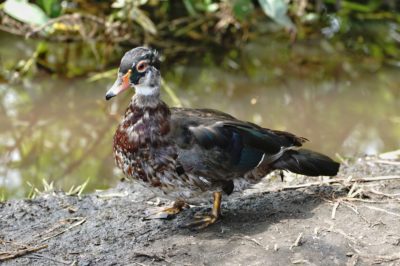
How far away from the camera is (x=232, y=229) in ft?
11.4

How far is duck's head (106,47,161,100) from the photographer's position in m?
3.42

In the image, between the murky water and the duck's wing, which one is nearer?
the duck's wing

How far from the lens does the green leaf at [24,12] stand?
5.68 meters

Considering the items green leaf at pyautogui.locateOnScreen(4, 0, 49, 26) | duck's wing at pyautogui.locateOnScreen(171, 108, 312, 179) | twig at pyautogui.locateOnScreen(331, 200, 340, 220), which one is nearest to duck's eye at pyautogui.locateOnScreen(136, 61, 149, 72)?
duck's wing at pyautogui.locateOnScreen(171, 108, 312, 179)


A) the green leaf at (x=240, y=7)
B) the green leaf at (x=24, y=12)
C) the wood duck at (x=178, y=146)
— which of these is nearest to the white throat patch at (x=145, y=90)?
the wood duck at (x=178, y=146)

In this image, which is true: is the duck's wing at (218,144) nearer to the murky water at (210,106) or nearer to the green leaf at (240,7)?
the murky water at (210,106)

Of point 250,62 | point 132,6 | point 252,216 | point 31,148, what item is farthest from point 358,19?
point 252,216

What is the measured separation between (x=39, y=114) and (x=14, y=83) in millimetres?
667

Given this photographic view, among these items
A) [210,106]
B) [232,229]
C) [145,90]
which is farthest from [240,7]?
[232,229]

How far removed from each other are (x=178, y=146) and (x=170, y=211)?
0.52 metres

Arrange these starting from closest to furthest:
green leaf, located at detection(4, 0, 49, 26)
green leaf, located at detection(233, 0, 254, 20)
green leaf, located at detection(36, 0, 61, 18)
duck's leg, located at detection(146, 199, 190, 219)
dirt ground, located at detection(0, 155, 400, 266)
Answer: dirt ground, located at detection(0, 155, 400, 266)
duck's leg, located at detection(146, 199, 190, 219)
green leaf, located at detection(4, 0, 49, 26)
green leaf, located at detection(36, 0, 61, 18)
green leaf, located at detection(233, 0, 254, 20)

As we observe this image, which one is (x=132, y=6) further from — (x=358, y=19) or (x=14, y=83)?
(x=358, y=19)

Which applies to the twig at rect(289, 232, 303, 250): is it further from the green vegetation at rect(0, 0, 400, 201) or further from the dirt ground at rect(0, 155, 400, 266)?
the green vegetation at rect(0, 0, 400, 201)

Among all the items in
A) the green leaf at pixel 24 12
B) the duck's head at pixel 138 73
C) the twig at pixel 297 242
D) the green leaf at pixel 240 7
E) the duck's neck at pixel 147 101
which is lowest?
the twig at pixel 297 242
